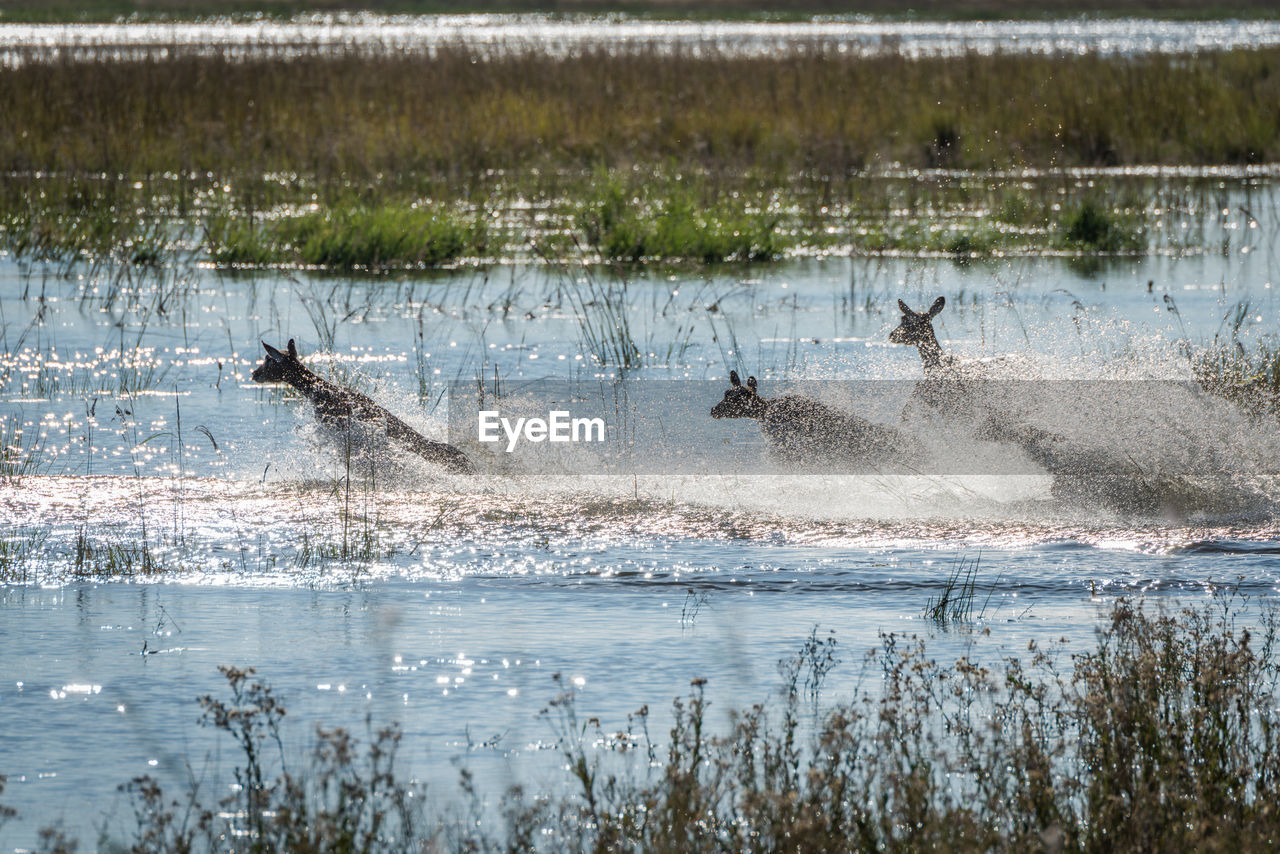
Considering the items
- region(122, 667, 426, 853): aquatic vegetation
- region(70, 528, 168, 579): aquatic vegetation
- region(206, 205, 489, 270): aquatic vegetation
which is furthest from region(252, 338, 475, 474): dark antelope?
region(206, 205, 489, 270): aquatic vegetation

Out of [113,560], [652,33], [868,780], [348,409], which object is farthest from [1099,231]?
[652,33]

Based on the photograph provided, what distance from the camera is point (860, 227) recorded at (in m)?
16.9

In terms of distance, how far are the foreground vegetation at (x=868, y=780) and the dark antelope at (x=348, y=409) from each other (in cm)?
363

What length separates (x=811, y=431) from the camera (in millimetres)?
8586

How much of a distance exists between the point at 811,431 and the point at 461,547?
7.37 ft

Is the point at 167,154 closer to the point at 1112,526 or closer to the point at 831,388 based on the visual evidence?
the point at 831,388

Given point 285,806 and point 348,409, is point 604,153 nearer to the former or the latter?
point 348,409

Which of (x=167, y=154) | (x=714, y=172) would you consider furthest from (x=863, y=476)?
(x=167, y=154)

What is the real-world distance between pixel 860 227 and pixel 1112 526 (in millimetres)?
9789

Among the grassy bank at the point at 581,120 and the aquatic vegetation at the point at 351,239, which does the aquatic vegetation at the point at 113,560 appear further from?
the grassy bank at the point at 581,120
